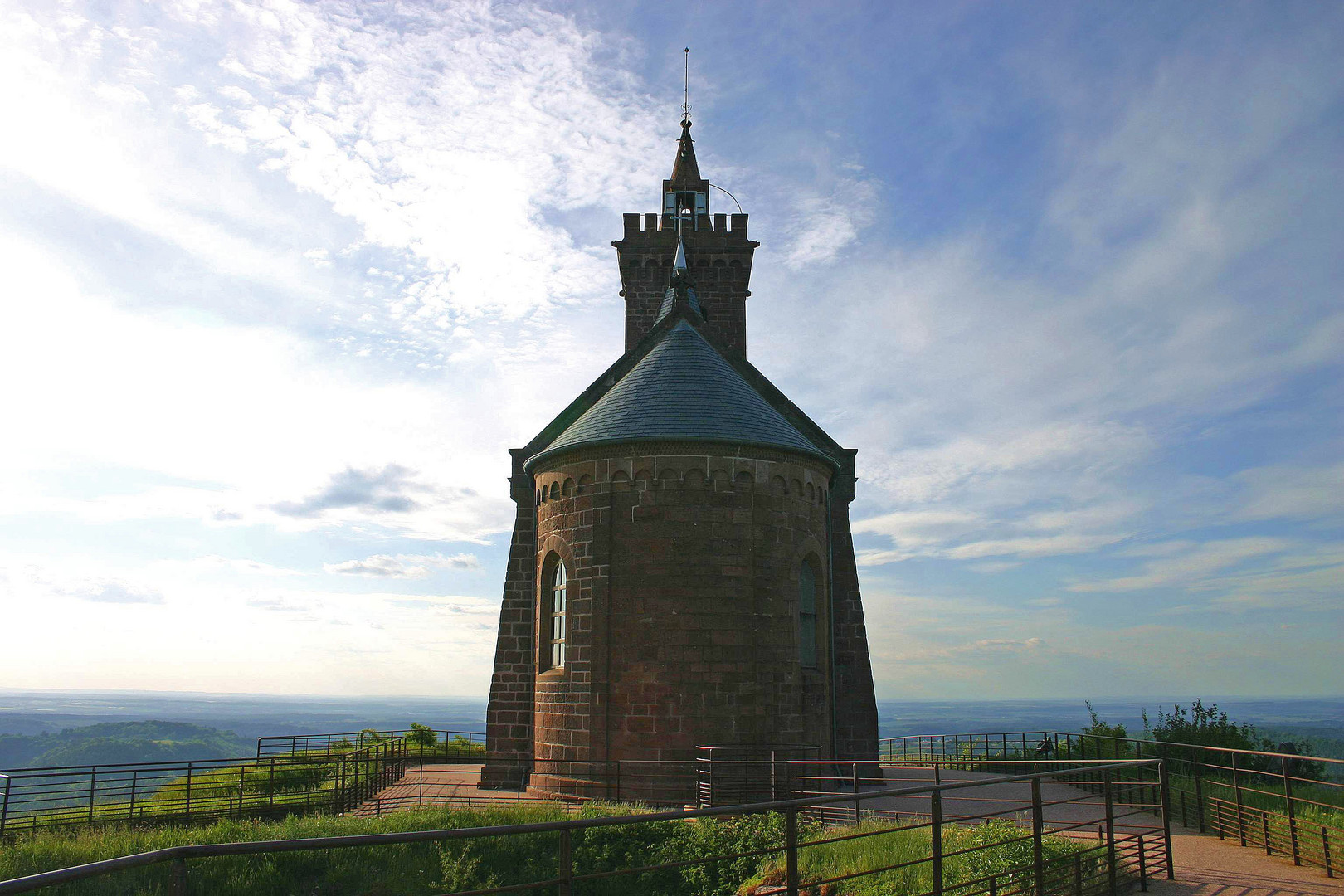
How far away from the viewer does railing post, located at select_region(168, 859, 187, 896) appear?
4293mm

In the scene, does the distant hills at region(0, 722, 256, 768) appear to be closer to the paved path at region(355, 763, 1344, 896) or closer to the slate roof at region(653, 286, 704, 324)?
the slate roof at region(653, 286, 704, 324)

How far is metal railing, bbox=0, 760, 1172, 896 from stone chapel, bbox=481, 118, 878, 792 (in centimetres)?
263

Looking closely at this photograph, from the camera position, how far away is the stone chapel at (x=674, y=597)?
59.3ft

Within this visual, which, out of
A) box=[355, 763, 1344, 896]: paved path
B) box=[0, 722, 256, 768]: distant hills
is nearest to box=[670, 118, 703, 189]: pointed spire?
box=[355, 763, 1344, 896]: paved path

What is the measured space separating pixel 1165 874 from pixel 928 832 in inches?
131

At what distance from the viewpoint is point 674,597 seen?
1836 centimetres

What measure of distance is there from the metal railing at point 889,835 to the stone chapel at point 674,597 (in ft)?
8.62

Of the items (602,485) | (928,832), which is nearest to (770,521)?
(602,485)

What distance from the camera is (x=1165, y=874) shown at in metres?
10.3

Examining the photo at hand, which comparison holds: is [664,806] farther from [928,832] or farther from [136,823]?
[136,823]

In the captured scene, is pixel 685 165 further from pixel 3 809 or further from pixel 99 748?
pixel 99 748

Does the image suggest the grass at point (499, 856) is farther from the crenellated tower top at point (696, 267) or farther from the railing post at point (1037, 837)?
the crenellated tower top at point (696, 267)

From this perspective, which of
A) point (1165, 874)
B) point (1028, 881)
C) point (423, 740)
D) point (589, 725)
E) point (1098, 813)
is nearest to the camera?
point (1028, 881)

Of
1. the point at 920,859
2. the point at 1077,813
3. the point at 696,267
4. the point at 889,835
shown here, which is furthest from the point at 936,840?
the point at 696,267
